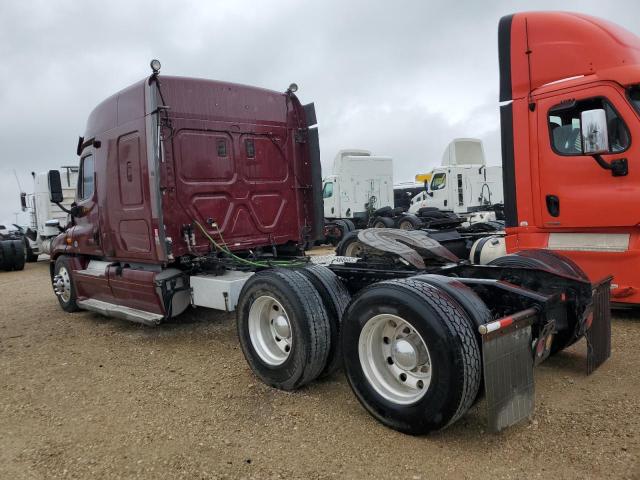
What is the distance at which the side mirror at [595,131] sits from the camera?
495 centimetres

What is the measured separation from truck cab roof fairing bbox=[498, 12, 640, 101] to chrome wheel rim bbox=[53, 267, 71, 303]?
6568 millimetres

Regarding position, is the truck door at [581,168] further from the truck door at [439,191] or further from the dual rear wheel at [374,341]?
the truck door at [439,191]

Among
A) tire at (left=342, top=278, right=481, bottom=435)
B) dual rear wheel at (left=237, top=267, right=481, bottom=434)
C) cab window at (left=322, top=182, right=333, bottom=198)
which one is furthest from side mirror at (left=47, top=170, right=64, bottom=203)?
cab window at (left=322, top=182, right=333, bottom=198)

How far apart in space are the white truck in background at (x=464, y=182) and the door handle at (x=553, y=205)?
1194 centimetres

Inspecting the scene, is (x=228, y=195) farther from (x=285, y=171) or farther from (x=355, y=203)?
(x=355, y=203)

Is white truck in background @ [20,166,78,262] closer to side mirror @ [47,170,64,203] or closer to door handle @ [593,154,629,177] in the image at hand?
side mirror @ [47,170,64,203]

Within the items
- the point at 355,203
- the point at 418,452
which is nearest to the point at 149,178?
the point at 418,452

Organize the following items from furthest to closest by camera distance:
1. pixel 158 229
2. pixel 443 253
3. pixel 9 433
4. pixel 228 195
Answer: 1. pixel 228 195
2. pixel 158 229
3. pixel 443 253
4. pixel 9 433

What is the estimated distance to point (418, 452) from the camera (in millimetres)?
2922

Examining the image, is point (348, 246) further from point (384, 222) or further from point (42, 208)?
point (42, 208)

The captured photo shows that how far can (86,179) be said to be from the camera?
6.90 metres

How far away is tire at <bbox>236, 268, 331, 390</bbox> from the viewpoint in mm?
3697

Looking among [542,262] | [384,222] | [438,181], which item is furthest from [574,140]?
[438,181]

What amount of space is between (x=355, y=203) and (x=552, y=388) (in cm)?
1464
